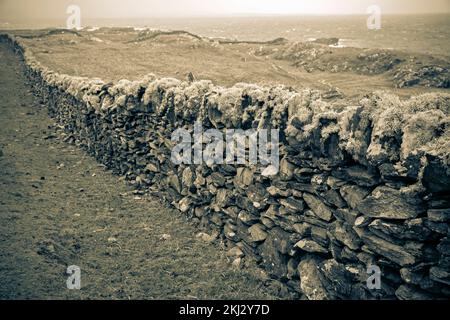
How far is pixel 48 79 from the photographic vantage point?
16828 millimetres

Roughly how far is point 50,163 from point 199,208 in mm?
5879

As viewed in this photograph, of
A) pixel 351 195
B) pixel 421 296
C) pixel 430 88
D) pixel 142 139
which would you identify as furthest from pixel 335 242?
pixel 430 88

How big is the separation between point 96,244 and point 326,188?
14.7ft

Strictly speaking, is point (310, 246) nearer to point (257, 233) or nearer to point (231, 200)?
point (257, 233)

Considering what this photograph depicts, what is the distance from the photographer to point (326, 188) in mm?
5156

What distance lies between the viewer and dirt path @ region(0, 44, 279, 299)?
19.8 feet

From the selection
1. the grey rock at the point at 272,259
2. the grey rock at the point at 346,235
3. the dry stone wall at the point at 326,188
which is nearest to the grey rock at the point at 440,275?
the dry stone wall at the point at 326,188

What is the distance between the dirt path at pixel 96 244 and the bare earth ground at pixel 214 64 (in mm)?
11101

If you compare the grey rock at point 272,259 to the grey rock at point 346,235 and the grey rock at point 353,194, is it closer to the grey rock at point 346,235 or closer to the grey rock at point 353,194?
the grey rock at point 346,235

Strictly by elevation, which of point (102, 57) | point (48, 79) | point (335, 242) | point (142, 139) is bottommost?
point (335, 242)

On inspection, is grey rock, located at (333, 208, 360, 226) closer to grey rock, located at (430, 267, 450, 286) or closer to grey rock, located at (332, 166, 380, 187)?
grey rock, located at (332, 166, 380, 187)

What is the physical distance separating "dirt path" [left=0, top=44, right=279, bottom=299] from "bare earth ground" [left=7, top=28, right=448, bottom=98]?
1110cm
